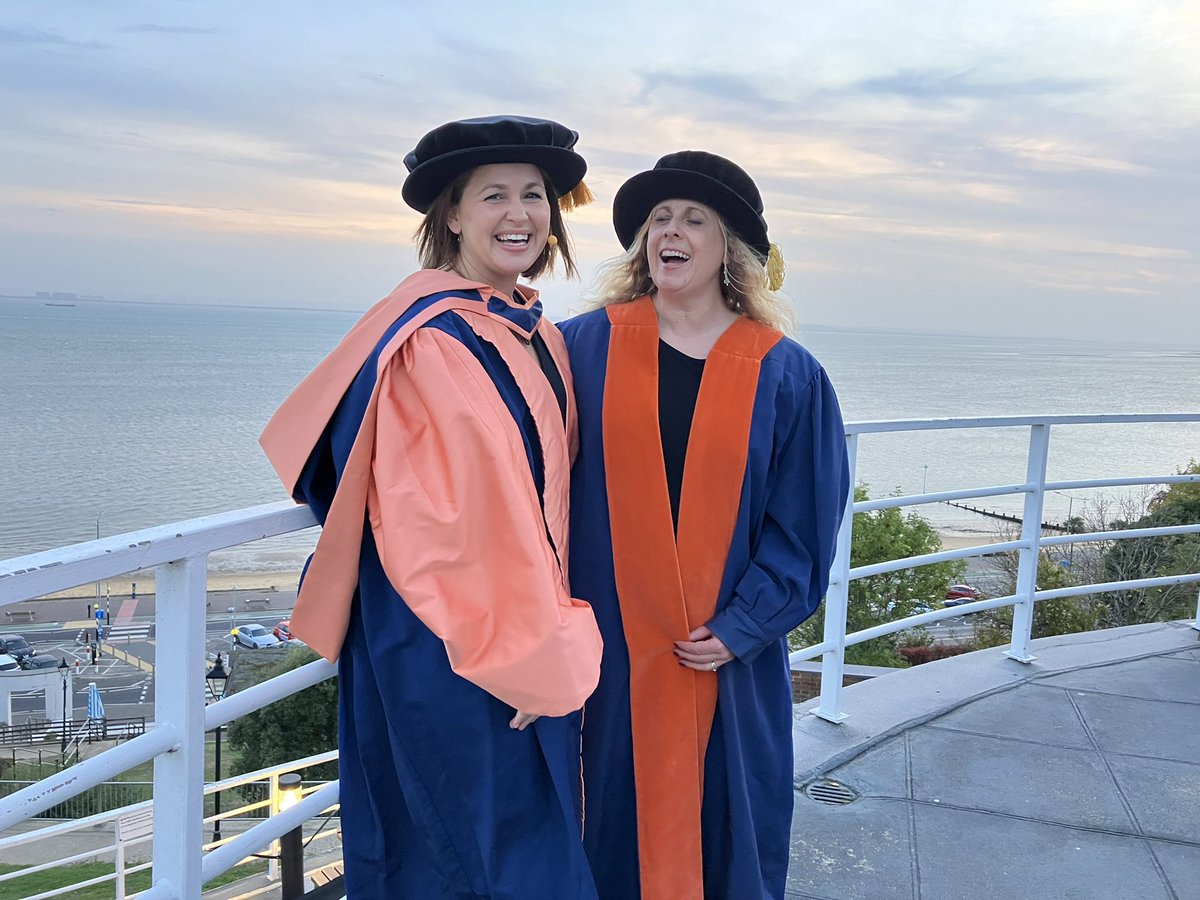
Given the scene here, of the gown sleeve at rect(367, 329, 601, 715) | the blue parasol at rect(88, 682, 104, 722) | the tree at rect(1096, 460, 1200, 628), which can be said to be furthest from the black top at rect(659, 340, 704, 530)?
the blue parasol at rect(88, 682, 104, 722)

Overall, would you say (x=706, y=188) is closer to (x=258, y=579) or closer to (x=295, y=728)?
(x=295, y=728)

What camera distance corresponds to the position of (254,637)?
28984 mm

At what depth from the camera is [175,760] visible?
1.36 m

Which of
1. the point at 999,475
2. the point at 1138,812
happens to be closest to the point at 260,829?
the point at 1138,812

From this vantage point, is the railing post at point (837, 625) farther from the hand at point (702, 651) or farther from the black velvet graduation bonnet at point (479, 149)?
the black velvet graduation bonnet at point (479, 149)

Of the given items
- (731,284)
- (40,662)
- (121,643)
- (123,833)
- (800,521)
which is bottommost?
(121,643)

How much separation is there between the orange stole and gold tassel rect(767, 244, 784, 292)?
0.64 feet

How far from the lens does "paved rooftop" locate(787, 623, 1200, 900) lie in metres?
2.28

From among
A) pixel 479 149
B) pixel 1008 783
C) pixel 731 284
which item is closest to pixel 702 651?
pixel 731 284

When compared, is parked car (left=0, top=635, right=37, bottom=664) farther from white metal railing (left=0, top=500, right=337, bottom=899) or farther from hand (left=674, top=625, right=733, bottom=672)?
hand (left=674, top=625, right=733, bottom=672)

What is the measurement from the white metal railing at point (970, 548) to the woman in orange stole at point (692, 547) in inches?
33.4

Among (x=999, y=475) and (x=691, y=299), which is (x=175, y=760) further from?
(x=999, y=475)

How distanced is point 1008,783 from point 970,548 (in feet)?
2.21

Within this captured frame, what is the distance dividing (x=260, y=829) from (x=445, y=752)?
48 cm
